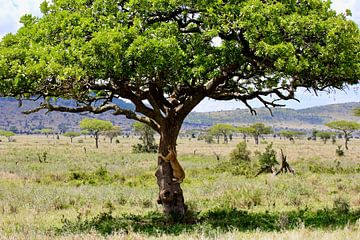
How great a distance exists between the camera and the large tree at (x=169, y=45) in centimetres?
1041

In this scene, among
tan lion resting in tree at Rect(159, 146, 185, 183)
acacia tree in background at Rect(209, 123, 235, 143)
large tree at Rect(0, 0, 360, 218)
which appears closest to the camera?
large tree at Rect(0, 0, 360, 218)

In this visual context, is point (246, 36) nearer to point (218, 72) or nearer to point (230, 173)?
point (218, 72)

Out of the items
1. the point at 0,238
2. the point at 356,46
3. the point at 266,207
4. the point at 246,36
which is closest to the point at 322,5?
the point at 356,46

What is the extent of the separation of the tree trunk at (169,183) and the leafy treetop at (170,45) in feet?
6.22

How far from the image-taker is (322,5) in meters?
11.4

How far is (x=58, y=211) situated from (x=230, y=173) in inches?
703

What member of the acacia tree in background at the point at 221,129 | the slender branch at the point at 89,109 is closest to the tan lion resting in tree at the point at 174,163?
the slender branch at the point at 89,109

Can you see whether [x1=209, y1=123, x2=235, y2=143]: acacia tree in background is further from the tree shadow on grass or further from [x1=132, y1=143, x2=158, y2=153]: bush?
the tree shadow on grass

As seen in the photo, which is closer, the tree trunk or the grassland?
the grassland

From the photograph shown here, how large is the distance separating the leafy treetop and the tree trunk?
1896mm

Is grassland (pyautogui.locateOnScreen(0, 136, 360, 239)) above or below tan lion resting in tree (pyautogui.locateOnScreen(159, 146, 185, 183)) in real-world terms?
below

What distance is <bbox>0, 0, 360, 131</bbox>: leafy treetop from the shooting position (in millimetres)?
10406

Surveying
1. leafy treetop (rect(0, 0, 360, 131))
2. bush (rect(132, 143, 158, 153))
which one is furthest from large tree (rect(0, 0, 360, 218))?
bush (rect(132, 143, 158, 153))

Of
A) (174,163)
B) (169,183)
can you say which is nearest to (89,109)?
(174,163)
